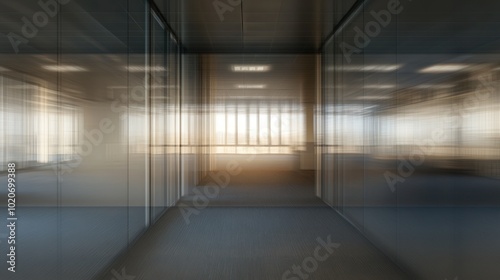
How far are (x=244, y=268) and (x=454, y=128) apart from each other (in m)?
2.38

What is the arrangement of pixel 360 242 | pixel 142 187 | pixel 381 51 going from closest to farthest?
pixel 381 51 → pixel 360 242 → pixel 142 187

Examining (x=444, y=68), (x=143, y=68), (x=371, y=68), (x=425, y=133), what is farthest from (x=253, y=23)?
(x=444, y=68)

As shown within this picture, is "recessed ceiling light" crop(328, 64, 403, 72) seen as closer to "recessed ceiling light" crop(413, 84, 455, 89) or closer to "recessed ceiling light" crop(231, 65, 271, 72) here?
"recessed ceiling light" crop(413, 84, 455, 89)

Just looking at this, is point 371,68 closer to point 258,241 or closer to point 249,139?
point 258,241

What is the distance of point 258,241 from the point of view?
5.37 meters

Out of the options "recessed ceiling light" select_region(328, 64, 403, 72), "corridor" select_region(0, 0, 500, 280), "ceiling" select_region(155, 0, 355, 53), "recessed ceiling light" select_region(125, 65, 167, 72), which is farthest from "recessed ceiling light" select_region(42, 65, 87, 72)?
"recessed ceiling light" select_region(328, 64, 403, 72)

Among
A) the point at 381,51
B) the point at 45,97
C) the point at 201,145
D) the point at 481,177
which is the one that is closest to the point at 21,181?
the point at 45,97

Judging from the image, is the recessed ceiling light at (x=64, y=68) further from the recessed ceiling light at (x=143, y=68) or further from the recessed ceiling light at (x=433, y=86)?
the recessed ceiling light at (x=433, y=86)

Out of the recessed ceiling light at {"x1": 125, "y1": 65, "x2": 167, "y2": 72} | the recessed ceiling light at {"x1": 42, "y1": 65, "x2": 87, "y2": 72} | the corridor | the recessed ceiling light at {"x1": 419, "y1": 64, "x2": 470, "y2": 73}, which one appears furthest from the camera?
the recessed ceiling light at {"x1": 125, "y1": 65, "x2": 167, "y2": 72}

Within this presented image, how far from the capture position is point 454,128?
311 cm

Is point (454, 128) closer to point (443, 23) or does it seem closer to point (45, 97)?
point (443, 23)

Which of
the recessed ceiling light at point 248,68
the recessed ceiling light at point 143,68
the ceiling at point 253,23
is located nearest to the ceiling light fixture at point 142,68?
the recessed ceiling light at point 143,68

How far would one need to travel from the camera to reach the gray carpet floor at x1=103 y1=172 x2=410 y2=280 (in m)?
4.27

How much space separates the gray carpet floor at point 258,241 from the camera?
4273mm
